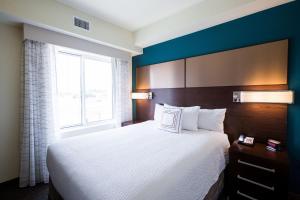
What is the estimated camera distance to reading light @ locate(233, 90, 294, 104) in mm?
1631

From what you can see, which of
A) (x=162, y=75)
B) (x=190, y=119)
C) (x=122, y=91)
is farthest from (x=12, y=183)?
(x=162, y=75)

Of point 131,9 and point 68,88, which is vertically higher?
point 131,9

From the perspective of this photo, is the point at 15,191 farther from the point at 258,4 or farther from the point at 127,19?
the point at 258,4

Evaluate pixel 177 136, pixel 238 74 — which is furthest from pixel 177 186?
pixel 238 74

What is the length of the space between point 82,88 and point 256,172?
10.5 ft

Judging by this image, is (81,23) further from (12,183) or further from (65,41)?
(12,183)

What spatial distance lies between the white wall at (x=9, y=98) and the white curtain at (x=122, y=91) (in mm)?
1726

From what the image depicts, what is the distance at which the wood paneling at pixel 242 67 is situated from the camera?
184 cm

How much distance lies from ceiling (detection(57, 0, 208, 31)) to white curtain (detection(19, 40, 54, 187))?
948mm

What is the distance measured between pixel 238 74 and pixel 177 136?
1318 mm

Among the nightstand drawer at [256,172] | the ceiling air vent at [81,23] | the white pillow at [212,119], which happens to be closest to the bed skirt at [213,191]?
the nightstand drawer at [256,172]

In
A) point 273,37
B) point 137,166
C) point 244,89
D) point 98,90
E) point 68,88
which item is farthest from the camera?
point 98,90

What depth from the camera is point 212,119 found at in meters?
2.21

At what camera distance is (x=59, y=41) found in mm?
2385
